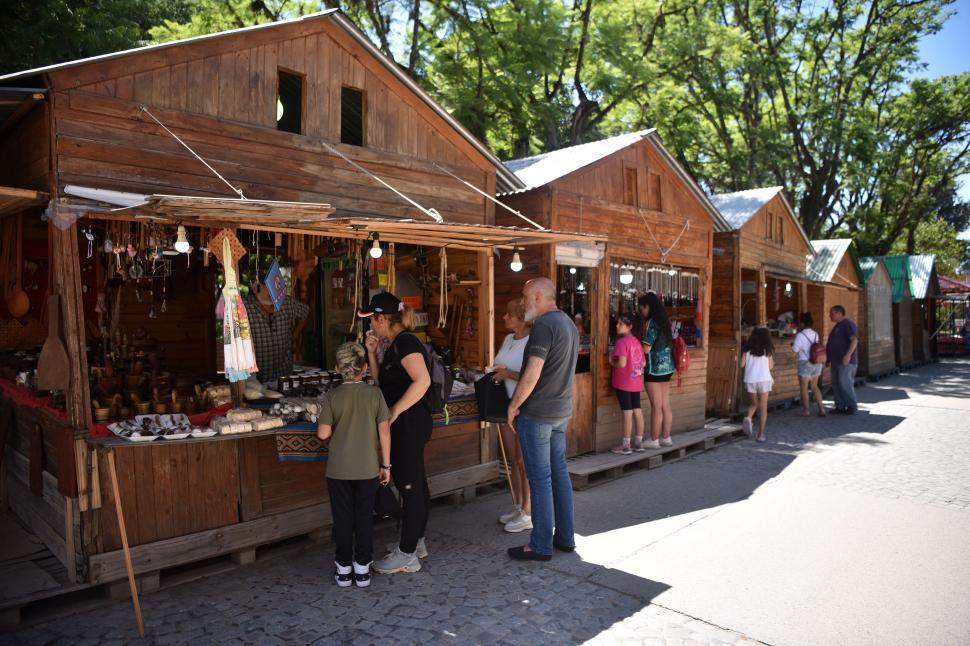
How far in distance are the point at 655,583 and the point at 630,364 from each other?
4.03 metres

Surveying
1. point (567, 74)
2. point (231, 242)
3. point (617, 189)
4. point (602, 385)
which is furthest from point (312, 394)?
point (567, 74)

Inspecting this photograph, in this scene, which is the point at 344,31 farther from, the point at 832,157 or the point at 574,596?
the point at 832,157

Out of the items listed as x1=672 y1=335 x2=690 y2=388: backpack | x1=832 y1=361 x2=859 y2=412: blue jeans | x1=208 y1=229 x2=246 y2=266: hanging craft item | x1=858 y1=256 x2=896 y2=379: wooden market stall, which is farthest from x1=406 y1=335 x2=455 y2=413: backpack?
x1=858 y1=256 x2=896 y2=379: wooden market stall

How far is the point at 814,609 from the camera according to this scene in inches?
175

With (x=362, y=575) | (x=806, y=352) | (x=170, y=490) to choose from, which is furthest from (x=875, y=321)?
(x=170, y=490)

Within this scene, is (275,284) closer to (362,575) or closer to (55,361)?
(55,361)

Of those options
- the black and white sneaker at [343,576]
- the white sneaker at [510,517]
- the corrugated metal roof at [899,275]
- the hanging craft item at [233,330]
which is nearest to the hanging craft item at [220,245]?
the hanging craft item at [233,330]

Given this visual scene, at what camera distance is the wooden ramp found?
25.7ft

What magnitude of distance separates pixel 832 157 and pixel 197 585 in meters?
24.7

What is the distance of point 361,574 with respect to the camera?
190 inches

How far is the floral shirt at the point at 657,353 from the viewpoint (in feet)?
29.6

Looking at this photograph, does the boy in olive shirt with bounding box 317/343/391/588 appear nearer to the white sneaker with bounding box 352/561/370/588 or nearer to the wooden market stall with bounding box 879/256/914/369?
the white sneaker with bounding box 352/561/370/588

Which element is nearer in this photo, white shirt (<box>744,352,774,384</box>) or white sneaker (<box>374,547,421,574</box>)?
white sneaker (<box>374,547,421,574</box>)

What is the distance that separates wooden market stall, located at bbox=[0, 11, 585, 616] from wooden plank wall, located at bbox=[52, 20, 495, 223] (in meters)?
0.02
